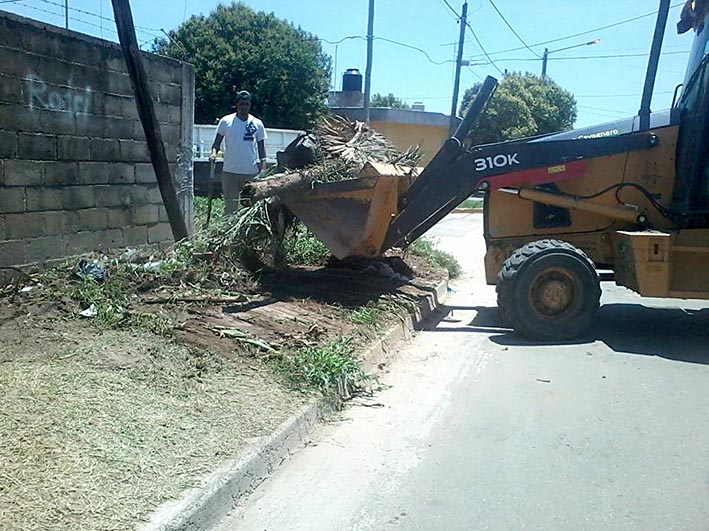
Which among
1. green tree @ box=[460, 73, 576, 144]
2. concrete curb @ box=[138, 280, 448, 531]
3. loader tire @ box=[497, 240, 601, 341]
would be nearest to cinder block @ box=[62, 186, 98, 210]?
concrete curb @ box=[138, 280, 448, 531]

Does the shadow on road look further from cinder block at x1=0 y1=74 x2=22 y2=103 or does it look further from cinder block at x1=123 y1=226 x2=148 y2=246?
cinder block at x1=0 y1=74 x2=22 y2=103

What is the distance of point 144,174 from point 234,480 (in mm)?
5422

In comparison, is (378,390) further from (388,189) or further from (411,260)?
(411,260)

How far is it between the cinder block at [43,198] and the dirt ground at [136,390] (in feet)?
2.29

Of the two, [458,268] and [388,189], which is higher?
[388,189]

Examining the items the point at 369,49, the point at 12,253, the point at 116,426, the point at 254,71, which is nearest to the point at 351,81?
the point at 254,71

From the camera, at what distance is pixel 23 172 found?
22.4 ft

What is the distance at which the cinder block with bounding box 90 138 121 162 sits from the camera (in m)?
7.80

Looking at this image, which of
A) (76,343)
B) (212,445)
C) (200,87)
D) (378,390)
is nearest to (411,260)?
(378,390)

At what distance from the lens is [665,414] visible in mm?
5543

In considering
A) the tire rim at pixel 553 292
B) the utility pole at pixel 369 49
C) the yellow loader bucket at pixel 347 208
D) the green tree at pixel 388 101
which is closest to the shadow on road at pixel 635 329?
the tire rim at pixel 553 292

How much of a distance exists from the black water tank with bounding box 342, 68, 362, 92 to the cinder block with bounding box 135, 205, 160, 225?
2626cm

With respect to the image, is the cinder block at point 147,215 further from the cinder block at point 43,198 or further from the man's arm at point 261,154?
the man's arm at point 261,154

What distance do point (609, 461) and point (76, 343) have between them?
384 centimetres
